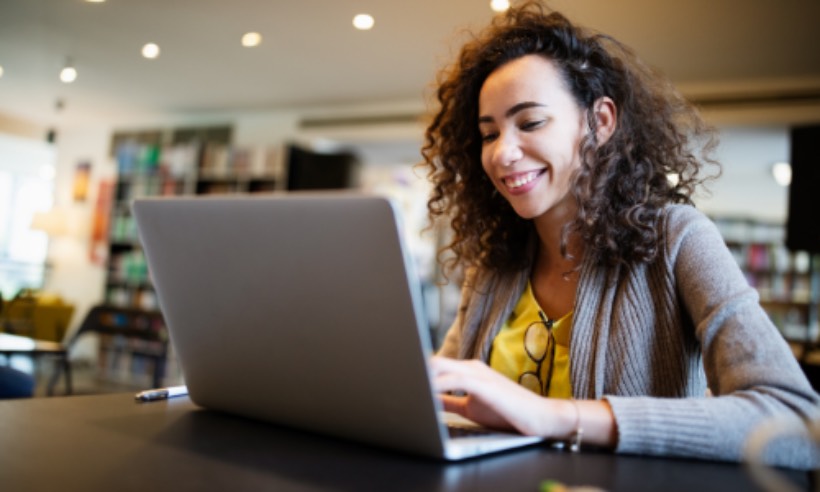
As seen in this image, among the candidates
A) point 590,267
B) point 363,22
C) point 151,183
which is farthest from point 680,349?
point 151,183

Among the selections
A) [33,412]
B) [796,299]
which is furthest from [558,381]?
[796,299]

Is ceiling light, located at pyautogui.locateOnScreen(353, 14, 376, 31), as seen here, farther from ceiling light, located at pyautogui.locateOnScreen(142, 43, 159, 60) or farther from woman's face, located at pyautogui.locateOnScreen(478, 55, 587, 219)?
woman's face, located at pyautogui.locateOnScreen(478, 55, 587, 219)

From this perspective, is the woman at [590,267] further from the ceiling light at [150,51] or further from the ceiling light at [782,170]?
the ceiling light at [782,170]

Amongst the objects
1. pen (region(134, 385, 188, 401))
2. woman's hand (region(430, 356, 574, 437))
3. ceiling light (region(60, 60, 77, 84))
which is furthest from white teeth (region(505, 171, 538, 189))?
ceiling light (region(60, 60, 77, 84))

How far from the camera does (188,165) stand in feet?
23.5

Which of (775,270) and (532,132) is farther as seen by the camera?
(775,270)

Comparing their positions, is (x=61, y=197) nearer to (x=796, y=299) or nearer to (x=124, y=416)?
(x=124, y=416)

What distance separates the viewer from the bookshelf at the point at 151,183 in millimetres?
6875

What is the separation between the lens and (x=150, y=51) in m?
5.43

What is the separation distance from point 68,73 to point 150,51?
1.39 meters

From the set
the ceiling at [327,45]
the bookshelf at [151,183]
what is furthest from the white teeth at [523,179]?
the bookshelf at [151,183]

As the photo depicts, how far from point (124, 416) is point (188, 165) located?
6750mm

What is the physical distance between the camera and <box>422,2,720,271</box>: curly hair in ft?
3.72

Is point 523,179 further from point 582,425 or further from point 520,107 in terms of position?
→ point 582,425
